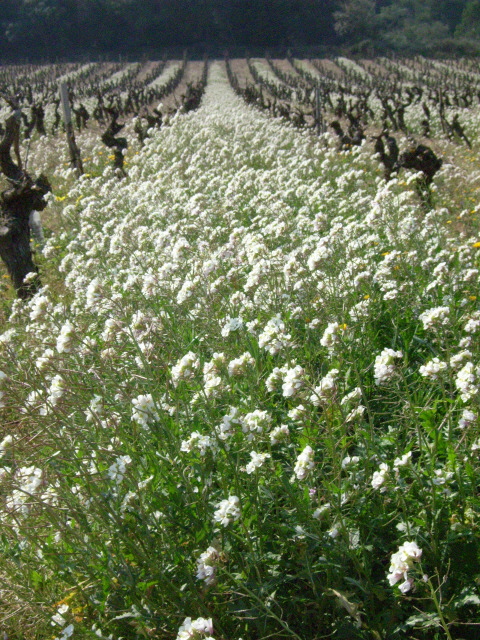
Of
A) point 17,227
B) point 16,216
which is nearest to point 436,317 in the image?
point 17,227

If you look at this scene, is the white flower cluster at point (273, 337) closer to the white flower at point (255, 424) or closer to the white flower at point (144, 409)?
the white flower at point (255, 424)

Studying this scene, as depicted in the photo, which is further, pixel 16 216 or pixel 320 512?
pixel 16 216

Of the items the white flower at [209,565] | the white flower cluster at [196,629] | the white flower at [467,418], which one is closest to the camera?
the white flower cluster at [196,629]

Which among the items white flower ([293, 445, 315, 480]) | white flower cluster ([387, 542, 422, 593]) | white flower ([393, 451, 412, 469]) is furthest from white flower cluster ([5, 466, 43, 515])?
white flower ([393, 451, 412, 469])

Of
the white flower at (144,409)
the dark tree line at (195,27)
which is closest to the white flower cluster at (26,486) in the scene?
the white flower at (144,409)

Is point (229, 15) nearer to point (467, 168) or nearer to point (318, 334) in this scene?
point (467, 168)

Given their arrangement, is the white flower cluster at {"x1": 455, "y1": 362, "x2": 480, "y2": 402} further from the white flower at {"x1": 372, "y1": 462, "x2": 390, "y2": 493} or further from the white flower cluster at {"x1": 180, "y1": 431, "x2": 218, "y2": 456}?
the white flower cluster at {"x1": 180, "y1": 431, "x2": 218, "y2": 456}

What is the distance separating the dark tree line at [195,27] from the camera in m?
77.4

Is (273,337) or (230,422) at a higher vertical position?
(273,337)

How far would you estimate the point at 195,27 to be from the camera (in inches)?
3255

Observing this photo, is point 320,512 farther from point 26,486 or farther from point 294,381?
point 26,486

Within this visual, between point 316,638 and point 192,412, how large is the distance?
1.22m

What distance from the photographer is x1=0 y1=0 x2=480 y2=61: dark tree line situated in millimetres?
77375

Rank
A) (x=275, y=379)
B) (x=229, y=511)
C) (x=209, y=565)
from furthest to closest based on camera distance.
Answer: (x=275, y=379)
(x=229, y=511)
(x=209, y=565)
